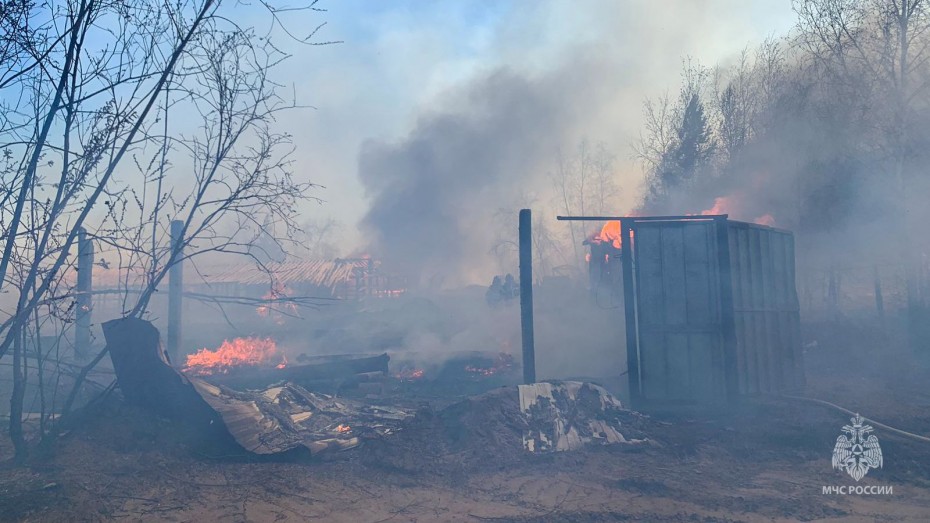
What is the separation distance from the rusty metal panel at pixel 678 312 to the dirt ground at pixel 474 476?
970 mm

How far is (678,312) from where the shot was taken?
32.9 ft


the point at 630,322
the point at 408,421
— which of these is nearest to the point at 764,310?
the point at 630,322

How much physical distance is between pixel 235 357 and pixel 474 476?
13056mm

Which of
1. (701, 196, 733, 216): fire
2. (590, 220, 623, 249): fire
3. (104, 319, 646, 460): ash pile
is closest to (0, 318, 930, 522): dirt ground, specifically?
(104, 319, 646, 460): ash pile

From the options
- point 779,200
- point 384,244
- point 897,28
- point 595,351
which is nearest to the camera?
point 595,351

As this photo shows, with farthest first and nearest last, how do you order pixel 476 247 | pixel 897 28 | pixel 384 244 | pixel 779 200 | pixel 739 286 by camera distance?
1. pixel 476 247
2. pixel 384 244
3. pixel 779 200
4. pixel 897 28
5. pixel 739 286

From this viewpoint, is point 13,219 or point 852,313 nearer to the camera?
point 13,219

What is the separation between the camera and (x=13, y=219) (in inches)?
207

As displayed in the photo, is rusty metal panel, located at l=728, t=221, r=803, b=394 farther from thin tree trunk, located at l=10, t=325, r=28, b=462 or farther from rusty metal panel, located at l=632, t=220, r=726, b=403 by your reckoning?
thin tree trunk, located at l=10, t=325, r=28, b=462

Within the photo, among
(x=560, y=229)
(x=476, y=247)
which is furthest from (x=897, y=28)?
(x=560, y=229)

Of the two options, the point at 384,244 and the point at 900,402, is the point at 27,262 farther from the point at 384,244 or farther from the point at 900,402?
the point at 384,244

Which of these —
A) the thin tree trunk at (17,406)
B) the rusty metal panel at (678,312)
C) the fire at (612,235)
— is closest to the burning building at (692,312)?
the rusty metal panel at (678,312)

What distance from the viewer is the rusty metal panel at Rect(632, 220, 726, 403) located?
9859 millimetres

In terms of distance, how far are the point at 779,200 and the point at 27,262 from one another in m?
25.8
